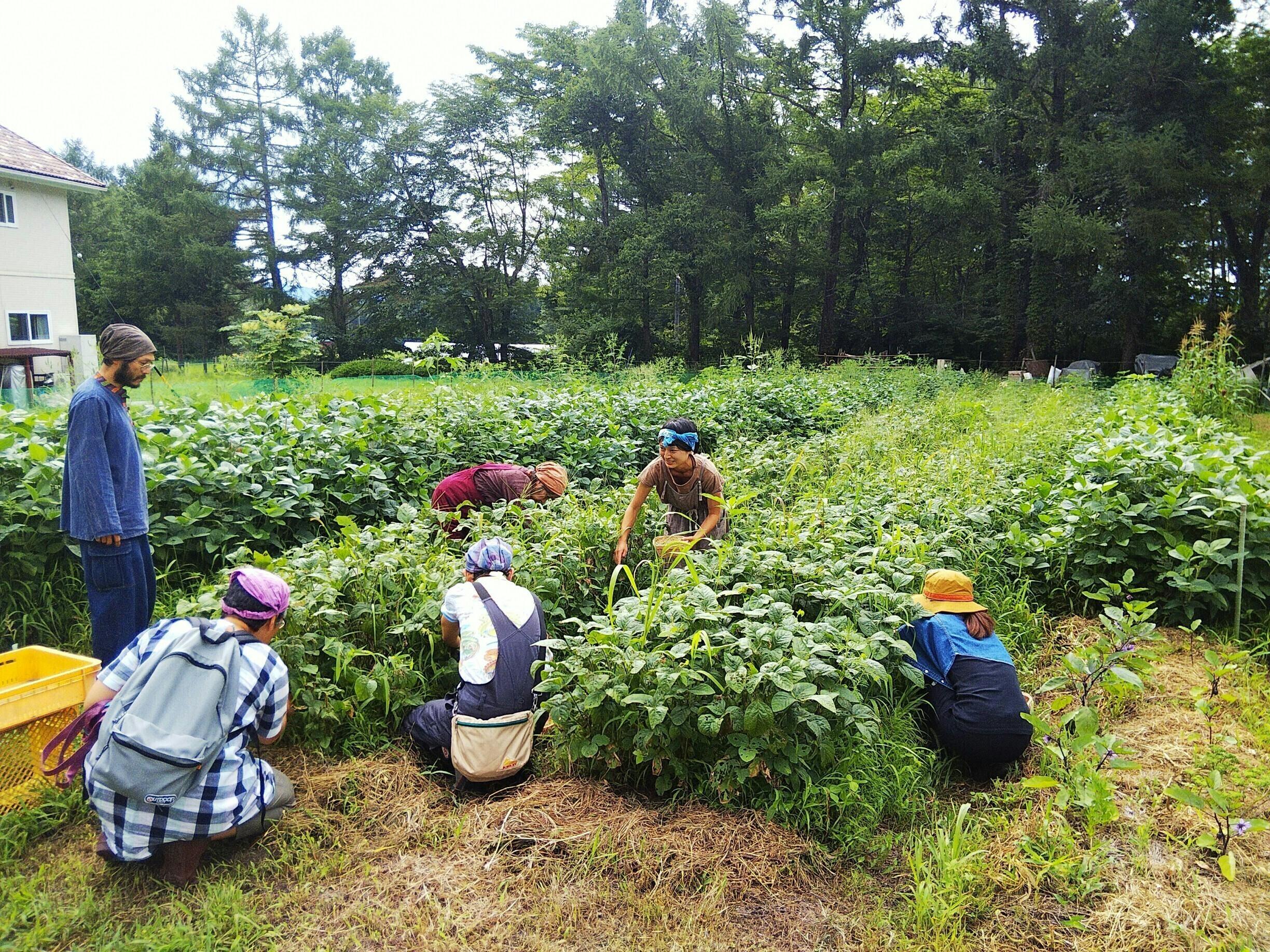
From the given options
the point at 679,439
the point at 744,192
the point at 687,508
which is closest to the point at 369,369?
the point at 744,192

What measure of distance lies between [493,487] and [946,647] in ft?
9.96

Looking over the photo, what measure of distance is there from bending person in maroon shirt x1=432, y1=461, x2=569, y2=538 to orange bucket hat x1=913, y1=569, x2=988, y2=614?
2.58m

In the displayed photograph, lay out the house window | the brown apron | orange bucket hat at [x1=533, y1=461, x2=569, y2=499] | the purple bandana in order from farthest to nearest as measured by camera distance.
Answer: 1. the house window
2. orange bucket hat at [x1=533, y1=461, x2=569, y2=499]
3. the brown apron
4. the purple bandana

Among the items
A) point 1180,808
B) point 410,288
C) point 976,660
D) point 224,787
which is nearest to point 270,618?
point 224,787

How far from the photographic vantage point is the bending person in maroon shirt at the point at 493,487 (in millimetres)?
5223

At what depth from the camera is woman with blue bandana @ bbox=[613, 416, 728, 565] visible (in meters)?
4.60

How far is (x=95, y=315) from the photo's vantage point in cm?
3647

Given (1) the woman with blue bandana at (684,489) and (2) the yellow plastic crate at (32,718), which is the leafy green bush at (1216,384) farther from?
(2) the yellow plastic crate at (32,718)

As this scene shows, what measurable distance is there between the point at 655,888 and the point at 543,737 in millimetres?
973

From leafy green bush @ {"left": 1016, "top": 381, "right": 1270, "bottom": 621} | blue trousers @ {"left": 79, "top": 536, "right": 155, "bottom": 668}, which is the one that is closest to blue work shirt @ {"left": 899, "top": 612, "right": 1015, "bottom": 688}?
leafy green bush @ {"left": 1016, "top": 381, "right": 1270, "bottom": 621}

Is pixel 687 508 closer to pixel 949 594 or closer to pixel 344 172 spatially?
pixel 949 594

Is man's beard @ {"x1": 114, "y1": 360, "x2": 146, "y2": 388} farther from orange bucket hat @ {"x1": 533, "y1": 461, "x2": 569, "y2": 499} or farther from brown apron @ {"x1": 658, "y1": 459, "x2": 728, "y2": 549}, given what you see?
brown apron @ {"x1": 658, "y1": 459, "x2": 728, "y2": 549}

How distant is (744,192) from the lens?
2545 cm

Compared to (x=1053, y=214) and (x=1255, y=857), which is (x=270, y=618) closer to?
(x=1255, y=857)
